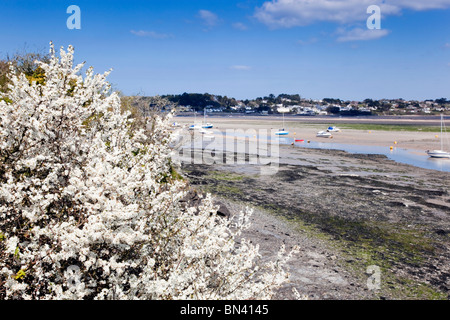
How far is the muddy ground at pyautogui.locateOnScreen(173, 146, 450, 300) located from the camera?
35.3 feet

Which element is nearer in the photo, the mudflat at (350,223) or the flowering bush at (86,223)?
the flowering bush at (86,223)

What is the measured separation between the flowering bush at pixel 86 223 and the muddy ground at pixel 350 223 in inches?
222

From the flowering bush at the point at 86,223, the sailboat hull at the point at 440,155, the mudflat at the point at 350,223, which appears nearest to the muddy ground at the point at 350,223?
the mudflat at the point at 350,223

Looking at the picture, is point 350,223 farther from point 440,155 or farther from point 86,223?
point 440,155

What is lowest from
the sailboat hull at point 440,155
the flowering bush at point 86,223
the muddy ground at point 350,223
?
the muddy ground at point 350,223

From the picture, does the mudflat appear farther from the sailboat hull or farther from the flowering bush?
the sailboat hull

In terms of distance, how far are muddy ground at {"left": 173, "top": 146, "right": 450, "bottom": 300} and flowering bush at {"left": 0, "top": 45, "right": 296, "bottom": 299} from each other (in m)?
5.65

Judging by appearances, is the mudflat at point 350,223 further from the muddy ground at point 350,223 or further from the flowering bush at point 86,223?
the flowering bush at point 86,223

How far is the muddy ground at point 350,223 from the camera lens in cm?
1075

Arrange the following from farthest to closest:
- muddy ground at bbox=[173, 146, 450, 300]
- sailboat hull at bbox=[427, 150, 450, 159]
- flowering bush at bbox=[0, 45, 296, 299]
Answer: sailboat hull at bbox=[427, 150, 450, 159] < muddy ground at bbox=[173, 146, 450, 300] < flowering bush at bbox=[0, 45, 296, 299]

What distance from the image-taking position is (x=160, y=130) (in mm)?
6211

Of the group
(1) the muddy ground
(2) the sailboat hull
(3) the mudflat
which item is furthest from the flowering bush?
(2) the sailboat hull
